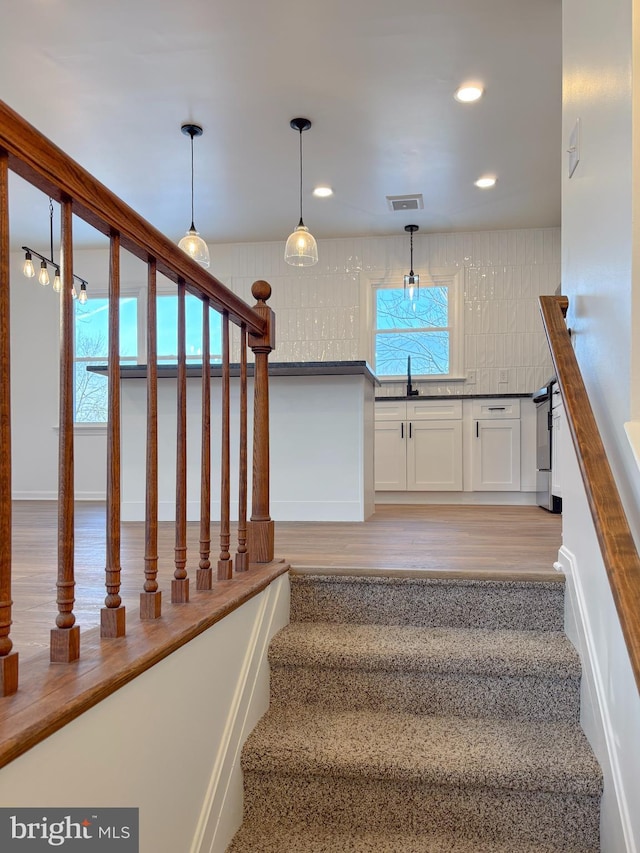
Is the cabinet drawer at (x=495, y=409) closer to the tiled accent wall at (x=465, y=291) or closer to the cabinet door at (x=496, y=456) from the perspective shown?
the cabinet door at (x=496, y=456)

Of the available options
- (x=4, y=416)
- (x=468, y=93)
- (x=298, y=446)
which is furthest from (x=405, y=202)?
(x=4, y=416)

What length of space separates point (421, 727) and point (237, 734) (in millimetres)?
513

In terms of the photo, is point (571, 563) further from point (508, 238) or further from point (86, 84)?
point (508, 238)

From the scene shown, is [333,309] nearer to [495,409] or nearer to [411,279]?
[411,279]

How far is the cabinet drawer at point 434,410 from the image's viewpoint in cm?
558

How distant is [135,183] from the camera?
511 cm

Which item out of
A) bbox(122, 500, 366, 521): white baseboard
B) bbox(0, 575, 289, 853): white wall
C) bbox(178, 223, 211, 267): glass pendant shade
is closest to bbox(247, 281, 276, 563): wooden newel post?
bbox(0, 575, 289, 853): white wall

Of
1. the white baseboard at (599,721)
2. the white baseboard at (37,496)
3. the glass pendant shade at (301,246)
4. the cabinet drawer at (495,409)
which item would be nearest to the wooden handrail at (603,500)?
the white baseboard at (599,721)

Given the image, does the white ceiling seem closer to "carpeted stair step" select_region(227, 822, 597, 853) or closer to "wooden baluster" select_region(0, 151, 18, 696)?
"wooden baluster" select_region(0, 151, 18, 696)

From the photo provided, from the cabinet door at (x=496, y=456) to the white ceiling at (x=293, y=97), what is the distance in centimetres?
190

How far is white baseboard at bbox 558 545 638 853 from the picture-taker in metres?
1.42

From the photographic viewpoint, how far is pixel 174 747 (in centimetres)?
134

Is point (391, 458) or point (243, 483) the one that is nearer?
point (243, 483)

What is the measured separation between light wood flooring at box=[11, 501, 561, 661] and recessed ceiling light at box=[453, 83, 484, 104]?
8.28 ft
